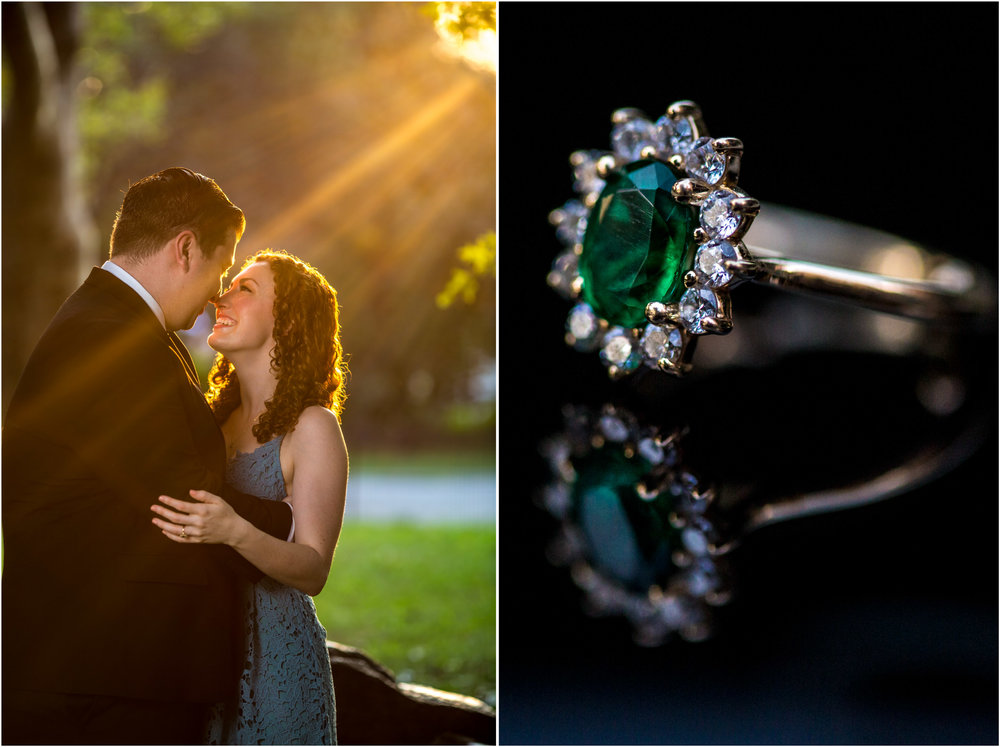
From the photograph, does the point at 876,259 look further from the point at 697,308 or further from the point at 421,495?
the point at 421,495

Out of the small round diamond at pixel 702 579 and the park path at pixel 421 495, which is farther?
the park path at pixel 421 495

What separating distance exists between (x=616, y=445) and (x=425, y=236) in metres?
3.59

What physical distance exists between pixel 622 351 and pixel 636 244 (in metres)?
0.15

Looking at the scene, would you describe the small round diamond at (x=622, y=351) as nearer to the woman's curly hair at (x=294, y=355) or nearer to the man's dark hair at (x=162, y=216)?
the woman's curly hair at (x=294, y=355)

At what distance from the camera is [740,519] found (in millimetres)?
1038

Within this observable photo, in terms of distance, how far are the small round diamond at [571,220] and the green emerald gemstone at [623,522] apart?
1.06ft

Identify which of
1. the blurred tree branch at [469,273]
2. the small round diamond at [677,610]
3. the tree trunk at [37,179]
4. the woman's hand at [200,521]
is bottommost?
the small round diamond at [677,610]

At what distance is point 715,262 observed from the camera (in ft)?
2.56

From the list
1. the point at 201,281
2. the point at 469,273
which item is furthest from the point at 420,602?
the point at 201,281

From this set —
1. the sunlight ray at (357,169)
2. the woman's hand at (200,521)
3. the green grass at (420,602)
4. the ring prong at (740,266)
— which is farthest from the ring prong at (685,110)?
the sunlight ray at (357,169)

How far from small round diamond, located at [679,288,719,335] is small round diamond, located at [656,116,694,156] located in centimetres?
17

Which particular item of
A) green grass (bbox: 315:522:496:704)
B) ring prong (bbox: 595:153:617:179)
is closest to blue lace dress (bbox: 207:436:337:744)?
ring prong (bbox: 595:153:617:179)

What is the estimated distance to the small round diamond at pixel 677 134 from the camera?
0.85 metres

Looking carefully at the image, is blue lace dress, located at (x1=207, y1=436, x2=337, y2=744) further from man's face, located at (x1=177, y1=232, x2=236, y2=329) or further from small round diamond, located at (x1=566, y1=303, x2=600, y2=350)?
small round diamond, located at (x1=566, y1=303, x2=600, y2=350)
